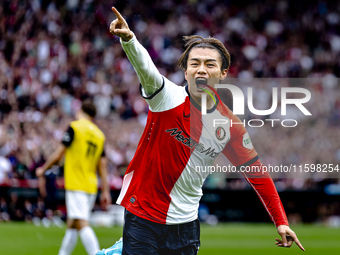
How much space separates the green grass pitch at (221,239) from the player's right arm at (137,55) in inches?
205

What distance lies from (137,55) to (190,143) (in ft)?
2.61

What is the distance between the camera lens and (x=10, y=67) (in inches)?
622

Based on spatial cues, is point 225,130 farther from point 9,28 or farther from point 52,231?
point 9,28

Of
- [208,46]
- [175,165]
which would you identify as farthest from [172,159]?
[208,46]

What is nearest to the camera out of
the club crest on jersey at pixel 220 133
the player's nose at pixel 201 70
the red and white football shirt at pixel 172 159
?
the red and white football shirt at pixel 172 159

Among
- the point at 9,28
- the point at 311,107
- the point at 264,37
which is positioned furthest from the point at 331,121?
the point at 9,28

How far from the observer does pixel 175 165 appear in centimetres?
327

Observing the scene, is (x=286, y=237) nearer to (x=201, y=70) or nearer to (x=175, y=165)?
(x=175, y=165)

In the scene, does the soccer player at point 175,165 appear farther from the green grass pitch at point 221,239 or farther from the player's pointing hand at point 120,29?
the green grass pitch at point 221,239

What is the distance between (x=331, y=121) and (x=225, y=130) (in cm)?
1037

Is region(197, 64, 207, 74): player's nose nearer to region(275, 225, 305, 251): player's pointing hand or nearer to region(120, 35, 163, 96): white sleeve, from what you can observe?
region(120, 35, 163, 96): white sleeve

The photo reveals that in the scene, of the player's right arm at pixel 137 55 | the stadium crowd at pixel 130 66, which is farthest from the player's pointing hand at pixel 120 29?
the stadium crowd at pixel 130 66

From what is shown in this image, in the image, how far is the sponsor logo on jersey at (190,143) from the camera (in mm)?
3199

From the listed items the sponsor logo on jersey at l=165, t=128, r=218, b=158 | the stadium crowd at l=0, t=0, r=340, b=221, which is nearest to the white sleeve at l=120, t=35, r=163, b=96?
the sponsor logo on jersey at l=165, t=128, r=218, b=158
